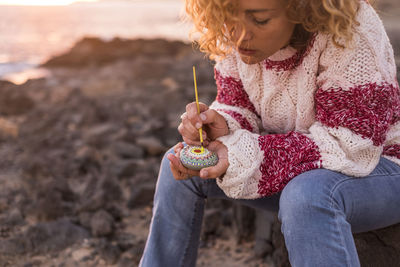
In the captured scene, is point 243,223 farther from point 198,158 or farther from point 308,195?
point 308,195

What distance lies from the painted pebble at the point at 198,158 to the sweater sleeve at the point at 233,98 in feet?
0.92

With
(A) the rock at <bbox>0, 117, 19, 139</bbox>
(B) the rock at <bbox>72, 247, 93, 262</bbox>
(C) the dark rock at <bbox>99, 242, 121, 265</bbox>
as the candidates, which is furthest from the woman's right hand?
(A) the rock at <bbox>0, 117, 19, 139</bbox>

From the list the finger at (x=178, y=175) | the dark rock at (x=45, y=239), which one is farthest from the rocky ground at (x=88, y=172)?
the finger at (x=178, y=175)

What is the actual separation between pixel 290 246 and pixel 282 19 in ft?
2.51

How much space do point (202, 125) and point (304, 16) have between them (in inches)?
22.4

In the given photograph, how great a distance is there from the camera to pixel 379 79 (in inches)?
58.2

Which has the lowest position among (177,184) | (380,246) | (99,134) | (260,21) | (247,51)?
(99,134)

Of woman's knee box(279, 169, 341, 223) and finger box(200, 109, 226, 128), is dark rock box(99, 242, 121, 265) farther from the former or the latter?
woman's knee box(279, 169, 341, 223)

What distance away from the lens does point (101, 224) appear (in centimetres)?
289

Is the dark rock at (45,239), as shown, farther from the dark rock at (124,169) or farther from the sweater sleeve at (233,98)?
the sweater sleeve at (233,98)

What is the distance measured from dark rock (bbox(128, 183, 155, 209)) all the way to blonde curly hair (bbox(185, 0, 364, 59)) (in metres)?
1.97

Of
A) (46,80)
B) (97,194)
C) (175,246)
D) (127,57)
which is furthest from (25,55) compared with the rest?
(175,246)

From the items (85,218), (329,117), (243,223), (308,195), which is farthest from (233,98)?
(85,218)

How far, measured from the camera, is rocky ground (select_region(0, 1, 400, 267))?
2705 millimetres
